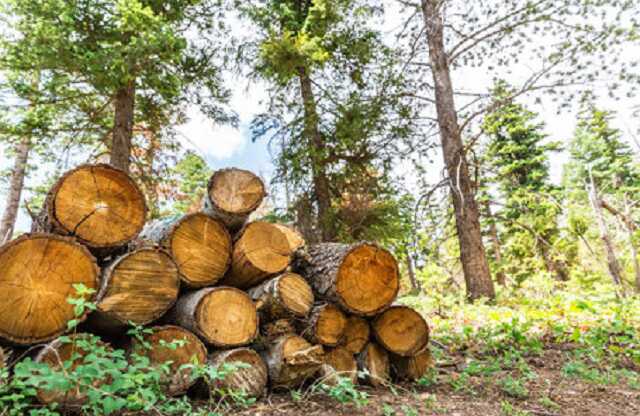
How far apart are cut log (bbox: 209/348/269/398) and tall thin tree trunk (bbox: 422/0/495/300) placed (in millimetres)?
4982

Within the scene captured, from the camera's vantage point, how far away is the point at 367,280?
2887 mm

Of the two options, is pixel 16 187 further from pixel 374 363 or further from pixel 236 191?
pixel 374 363

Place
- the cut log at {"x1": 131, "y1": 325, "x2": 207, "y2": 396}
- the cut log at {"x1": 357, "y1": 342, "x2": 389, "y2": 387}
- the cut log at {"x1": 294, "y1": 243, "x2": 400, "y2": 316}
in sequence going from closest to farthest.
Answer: the cut log at {"x1": 131, "y1": 325, "x2": 207, "y2": 396} < the cut log at {"x1": 294, "y1": 243, "x2": 400, "y2": 316} < the cut log at {"x1": 357, "y1": 342, "x2": 389, "y2": 387}

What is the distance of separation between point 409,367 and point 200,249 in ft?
6.33

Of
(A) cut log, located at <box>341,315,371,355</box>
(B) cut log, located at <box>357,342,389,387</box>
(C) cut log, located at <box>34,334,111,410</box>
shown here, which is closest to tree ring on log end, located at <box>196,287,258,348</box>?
(C) cut log, located at <box>34,334,111,410</box>

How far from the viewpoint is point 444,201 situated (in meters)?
7.50

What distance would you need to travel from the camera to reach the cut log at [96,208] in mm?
2096

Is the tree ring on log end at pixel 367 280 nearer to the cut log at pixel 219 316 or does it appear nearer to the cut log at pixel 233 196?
the cut log at pixel 219 316

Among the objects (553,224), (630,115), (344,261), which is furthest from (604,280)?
(344,261)

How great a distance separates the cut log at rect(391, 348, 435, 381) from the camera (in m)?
3.09

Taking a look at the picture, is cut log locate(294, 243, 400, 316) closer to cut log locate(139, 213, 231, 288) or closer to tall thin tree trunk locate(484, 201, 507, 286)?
cut log locate(139, 213, 231, 288)

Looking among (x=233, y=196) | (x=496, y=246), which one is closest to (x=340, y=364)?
(x=233, y=196)

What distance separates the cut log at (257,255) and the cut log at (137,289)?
50 centimetres

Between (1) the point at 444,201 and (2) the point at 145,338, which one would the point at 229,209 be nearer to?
(2) the point at 145,338
